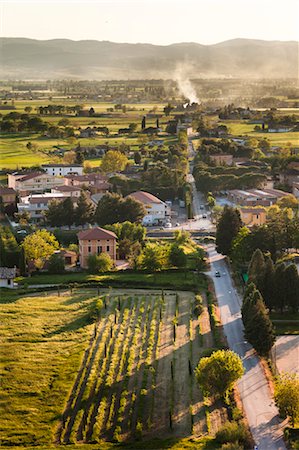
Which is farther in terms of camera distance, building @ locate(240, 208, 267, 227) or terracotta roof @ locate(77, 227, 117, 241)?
building @ locate(240, 208, 267, 227)

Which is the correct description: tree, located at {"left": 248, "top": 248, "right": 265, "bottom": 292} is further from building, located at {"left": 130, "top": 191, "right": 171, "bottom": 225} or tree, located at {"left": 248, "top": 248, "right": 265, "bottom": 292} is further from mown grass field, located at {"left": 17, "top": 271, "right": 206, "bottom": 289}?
building, located at {"left": 130, "top": 191, "right": 171, "bottom": 225}

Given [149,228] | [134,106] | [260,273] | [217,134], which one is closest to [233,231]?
[260,273]

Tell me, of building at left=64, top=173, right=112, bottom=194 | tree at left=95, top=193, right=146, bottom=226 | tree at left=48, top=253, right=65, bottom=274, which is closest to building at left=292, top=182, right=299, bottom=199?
building at left=64, top=173, right=112, bottom=194

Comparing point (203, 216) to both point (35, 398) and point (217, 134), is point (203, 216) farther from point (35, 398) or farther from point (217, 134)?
point (217, 134)

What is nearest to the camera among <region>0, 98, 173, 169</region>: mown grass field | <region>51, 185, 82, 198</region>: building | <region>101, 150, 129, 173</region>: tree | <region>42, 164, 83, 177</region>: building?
<region>51, 185, 82, 198</region>: building

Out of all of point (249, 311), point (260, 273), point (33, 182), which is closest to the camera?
point (249, 311)

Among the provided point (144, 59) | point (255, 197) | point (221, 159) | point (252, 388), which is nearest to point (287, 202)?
point (255, 197)

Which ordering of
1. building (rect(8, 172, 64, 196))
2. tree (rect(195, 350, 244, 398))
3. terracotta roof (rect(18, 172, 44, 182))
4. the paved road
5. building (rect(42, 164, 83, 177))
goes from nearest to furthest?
the paved road → tree (rect(195, 350, 244, 398)) → building (rect(8, 172, 64, 196)) → terracotta roof (rect(18, 172, 44, 182)) → building (rect(42, 164, 83, 177))
